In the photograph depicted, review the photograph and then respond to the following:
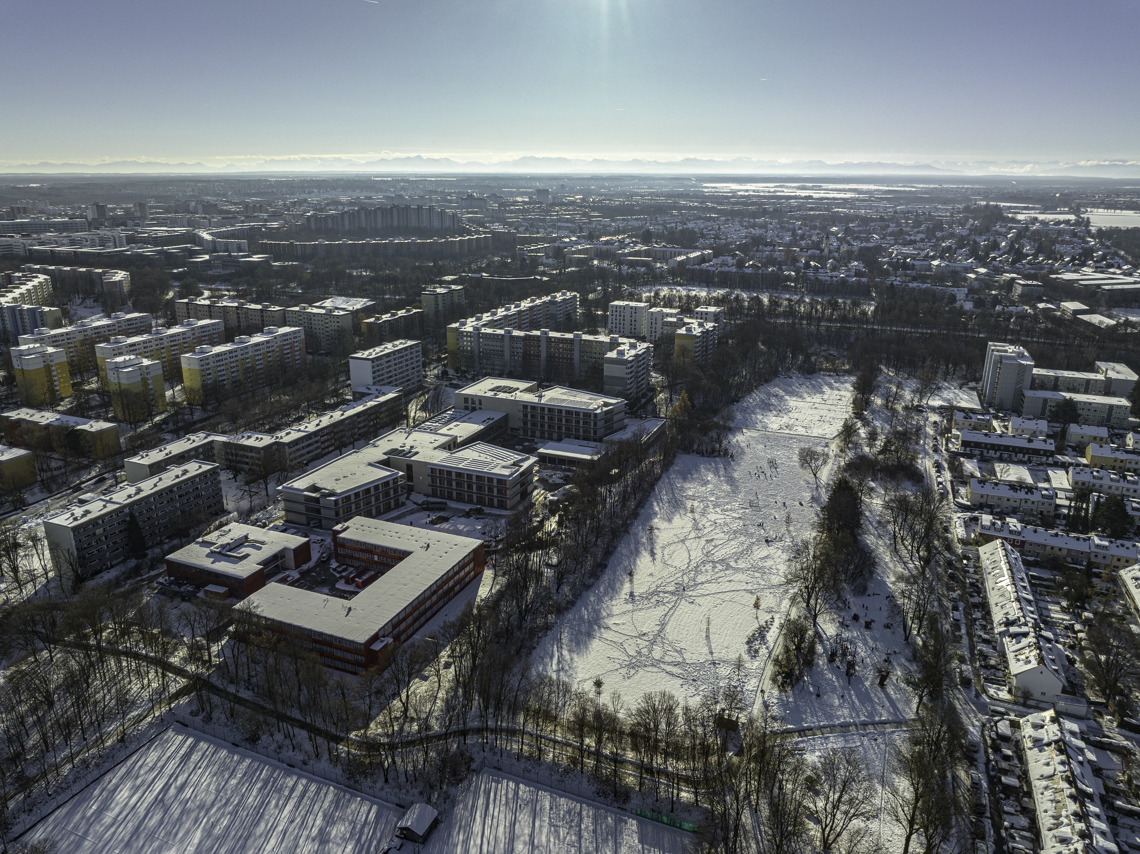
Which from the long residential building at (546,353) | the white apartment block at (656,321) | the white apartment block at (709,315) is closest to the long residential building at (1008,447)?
the long residential building at (546,353)

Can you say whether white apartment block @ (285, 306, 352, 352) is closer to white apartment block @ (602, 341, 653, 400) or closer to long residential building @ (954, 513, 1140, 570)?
white apartment block @ (602, 341, 653, 400)

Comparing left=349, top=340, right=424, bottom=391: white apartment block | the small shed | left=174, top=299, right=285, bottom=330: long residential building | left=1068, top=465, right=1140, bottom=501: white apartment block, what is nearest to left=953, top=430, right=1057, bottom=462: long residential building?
left=1068, top=465, right=1140, bottom=501: white apartment block

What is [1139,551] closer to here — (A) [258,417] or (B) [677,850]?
(B) [677,850]

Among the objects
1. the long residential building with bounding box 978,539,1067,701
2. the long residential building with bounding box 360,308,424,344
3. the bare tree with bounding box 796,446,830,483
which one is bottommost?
the bare tree with bounding box 796,446,830,483

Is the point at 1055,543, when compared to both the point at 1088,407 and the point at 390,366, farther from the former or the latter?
the point at 390,366

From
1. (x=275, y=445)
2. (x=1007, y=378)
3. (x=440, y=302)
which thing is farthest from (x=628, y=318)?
(x=275, y=445)

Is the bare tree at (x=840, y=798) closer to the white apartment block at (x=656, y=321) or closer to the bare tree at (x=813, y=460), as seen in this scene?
the bare tree at (x=813, y=460)
